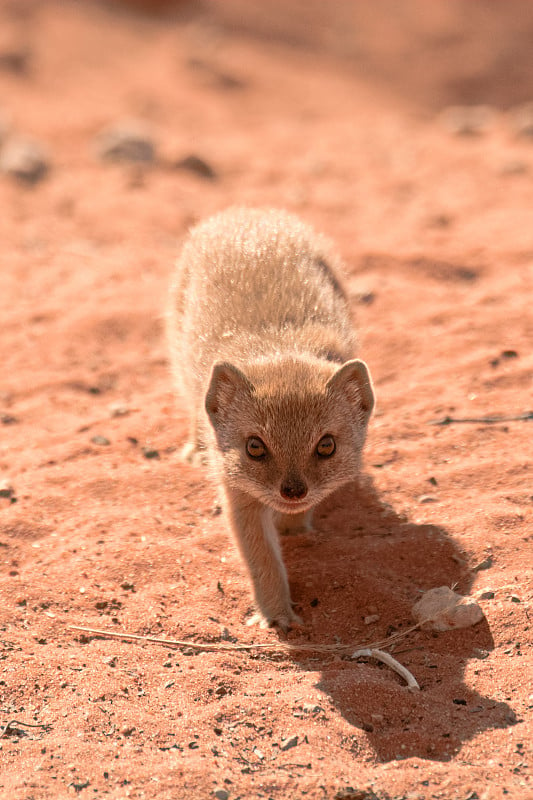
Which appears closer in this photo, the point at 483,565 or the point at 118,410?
the point at 483,565

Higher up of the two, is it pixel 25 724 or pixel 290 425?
pixel 290 425

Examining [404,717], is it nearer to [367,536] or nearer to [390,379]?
[367,536]

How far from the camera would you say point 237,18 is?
19.3m

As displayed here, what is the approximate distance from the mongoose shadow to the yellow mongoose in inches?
8.0

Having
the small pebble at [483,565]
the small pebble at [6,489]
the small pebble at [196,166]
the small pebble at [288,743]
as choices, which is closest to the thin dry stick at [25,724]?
the small pebble at [288,743]

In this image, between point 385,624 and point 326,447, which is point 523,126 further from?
point 385,624

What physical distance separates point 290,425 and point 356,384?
488 millimetres

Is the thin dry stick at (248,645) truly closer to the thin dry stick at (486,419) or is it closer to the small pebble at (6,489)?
the small pebble at (6,489)

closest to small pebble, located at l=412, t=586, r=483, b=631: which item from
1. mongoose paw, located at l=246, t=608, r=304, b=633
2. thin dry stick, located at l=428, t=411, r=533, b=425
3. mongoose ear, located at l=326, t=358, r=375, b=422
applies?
mongoose paw, located at l=246, t=608, r=304, b=633

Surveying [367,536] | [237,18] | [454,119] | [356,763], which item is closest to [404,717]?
[356,763]

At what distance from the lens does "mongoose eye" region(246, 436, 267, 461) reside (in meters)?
4.08

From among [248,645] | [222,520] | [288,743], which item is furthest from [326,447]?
[288,743]

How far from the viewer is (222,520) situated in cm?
499

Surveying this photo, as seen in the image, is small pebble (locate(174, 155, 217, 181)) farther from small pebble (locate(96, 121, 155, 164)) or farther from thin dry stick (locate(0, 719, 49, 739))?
thin dry stick (locate(0, 719, 49, 739))
